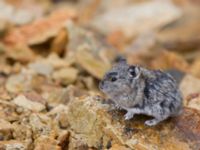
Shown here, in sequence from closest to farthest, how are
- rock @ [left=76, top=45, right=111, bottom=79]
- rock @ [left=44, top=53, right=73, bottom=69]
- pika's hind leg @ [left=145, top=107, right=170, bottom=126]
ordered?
pika's hind leg @ [left=145, top=107, right=170, bottom=126], rock @ [left=76, top=45, right=111, bottom=79], rock @ [left=44, top=53, right=73, bottom=69]

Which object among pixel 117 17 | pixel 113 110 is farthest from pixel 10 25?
pixel 113 110

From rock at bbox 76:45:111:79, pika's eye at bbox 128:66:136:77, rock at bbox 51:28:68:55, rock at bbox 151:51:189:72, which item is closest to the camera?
pika's eye at bbox 128:66:136:77

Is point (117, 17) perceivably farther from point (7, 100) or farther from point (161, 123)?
point (161, 123)

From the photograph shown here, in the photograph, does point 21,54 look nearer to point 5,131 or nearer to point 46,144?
point 5,131

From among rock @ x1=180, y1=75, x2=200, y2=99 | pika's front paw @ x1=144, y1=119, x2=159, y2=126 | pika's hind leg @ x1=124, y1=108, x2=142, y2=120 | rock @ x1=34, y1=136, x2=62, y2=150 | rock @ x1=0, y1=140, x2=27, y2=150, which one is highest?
pika's hind leg @ x1=124, y1=108, x2=142, y2=120

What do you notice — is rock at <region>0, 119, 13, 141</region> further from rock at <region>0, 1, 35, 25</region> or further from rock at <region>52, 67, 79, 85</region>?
rock at <region>0, 1, 35, 25</region>

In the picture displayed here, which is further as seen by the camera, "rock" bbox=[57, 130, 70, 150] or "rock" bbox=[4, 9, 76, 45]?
"rock" bbox=[4, 9, 76, 45]

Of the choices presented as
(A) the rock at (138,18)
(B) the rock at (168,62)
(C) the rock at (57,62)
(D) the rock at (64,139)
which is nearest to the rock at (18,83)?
(C) the rock at (57,62)

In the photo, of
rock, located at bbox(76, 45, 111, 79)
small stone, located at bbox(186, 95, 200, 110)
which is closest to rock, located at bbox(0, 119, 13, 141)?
small stone, located at bbox(186, 95, 200, 110)
